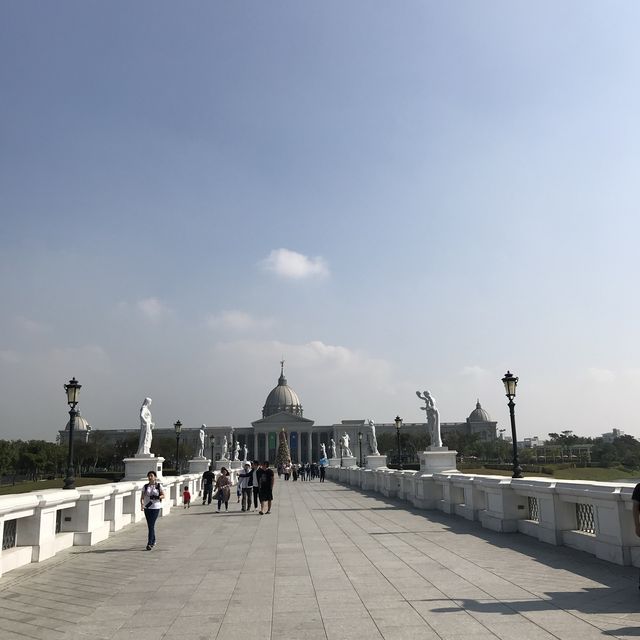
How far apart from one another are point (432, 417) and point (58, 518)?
52.7 ft

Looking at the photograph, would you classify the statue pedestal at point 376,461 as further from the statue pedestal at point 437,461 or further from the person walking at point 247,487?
the statue pedestal at point 437,461

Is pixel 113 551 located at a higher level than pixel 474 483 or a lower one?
lower

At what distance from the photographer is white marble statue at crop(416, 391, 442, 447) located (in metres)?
25.6

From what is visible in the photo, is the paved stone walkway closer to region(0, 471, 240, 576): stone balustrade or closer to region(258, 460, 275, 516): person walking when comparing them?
region(0, 471, 240, 576): stone balustrade

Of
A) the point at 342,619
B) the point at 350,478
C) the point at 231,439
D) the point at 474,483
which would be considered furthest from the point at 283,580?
the point at 231,439

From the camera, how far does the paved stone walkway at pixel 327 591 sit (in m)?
7.02

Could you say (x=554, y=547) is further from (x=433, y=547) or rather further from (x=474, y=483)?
(x=474, y=483)

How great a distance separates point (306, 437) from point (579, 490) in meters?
169

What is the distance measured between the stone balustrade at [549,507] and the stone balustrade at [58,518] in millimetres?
9595

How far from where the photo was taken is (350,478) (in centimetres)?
4753

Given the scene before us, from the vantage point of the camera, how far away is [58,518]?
46.9 ft

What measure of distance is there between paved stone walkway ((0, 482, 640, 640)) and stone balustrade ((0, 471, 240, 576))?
14.2 inches

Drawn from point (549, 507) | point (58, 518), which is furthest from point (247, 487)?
point (549, 507)

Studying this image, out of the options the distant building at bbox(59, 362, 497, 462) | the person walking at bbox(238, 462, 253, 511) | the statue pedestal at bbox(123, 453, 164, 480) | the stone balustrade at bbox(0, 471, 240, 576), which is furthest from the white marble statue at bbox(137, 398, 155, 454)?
the distant building at bbox(59, 362, 497, 462)
